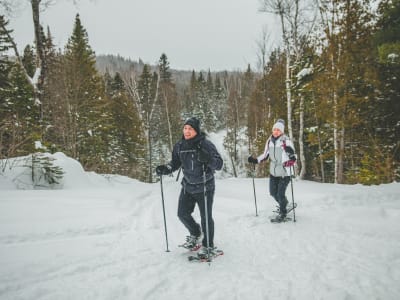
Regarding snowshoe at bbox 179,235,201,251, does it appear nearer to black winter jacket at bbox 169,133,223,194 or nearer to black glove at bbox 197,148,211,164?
black winter jacket at bbox 169,133,223,194

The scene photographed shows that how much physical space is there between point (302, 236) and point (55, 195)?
5983 mm

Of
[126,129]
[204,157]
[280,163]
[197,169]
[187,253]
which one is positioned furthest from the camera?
[126,129]

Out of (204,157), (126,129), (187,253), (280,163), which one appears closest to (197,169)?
(204,157)

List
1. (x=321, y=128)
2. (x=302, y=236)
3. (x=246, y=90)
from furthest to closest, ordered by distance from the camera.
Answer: (x=246, y=90)
(x=321, y=128)
(x=302, y=236)

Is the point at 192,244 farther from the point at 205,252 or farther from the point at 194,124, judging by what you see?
the point at 194,124

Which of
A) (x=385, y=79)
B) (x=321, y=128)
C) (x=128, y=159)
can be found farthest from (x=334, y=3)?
(x=128, y=159)

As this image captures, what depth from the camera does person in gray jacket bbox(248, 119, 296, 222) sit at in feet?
18.7

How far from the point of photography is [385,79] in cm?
1125

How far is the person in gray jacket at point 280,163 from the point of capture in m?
5.71

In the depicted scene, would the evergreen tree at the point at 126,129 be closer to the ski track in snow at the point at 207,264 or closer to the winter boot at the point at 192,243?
the ski track in snow at the point at 207,264

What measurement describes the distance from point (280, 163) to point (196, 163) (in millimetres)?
2549

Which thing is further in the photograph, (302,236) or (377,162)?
(377,162)

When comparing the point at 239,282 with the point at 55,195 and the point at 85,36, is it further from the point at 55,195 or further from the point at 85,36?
the point at 85,36

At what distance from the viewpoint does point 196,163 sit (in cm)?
405
